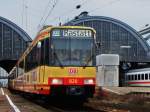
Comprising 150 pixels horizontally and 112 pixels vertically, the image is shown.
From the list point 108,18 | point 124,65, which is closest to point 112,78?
point 124,65

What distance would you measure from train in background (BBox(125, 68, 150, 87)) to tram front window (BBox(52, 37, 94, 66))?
5781cm

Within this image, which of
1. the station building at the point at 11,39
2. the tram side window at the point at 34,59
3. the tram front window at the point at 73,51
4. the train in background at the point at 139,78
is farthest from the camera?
the station building at the point at 11,39

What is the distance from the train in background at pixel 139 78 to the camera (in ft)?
280

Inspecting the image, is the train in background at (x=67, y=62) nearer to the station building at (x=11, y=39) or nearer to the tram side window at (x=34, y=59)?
the tram side window at (x=34, y=59)

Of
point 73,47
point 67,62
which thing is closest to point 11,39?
point 73,47

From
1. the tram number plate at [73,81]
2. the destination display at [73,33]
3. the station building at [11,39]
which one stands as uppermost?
the station building at [11,39]

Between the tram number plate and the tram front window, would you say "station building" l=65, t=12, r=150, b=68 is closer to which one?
the tram front window

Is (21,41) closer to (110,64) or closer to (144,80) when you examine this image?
(110,64)

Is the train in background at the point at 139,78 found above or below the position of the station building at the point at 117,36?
below

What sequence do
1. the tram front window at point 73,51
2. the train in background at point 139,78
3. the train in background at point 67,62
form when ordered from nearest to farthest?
1. the train in background at point 67,62
2. the tram front window at point 73,51
3. the train in background at point 139,78

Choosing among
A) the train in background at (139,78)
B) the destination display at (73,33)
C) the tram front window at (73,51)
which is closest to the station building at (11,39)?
the train in background at (139,78)

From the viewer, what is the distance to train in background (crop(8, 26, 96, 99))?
2597cm

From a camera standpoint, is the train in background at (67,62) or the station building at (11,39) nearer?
the train in background at (67,62)

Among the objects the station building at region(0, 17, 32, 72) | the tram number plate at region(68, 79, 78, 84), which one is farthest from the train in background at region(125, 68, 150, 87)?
the station building at region(0, 17, 32, 72)
